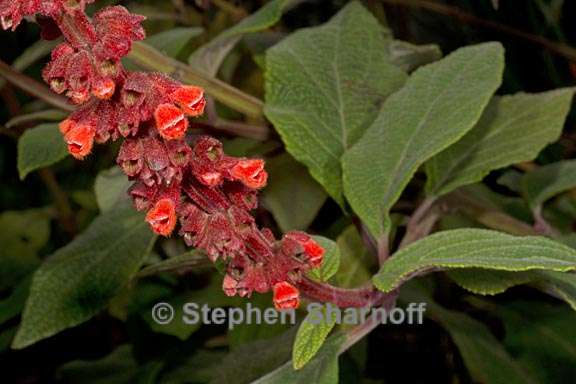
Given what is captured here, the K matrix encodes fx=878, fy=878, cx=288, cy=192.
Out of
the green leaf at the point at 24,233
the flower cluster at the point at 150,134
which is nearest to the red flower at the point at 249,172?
the flower cluster at the point at 150,134

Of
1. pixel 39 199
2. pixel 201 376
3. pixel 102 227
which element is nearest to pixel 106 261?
pixel 102 227

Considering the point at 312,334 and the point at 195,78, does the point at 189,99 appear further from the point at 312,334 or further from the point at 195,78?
the point at 195,78

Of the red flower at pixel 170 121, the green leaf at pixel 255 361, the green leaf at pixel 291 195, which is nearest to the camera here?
the red flower at pixel 170 121

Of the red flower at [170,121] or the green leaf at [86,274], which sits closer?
the red flower at [170,121]

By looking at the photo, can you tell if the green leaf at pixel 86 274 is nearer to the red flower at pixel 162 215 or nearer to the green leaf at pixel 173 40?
the green leaf at pixel 173 40

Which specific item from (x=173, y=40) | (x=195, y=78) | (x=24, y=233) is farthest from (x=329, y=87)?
(x=24, y=233)

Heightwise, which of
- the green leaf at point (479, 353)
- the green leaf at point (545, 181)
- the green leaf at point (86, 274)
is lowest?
the green leaf at point (479, 353)

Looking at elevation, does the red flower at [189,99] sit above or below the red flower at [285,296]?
above
